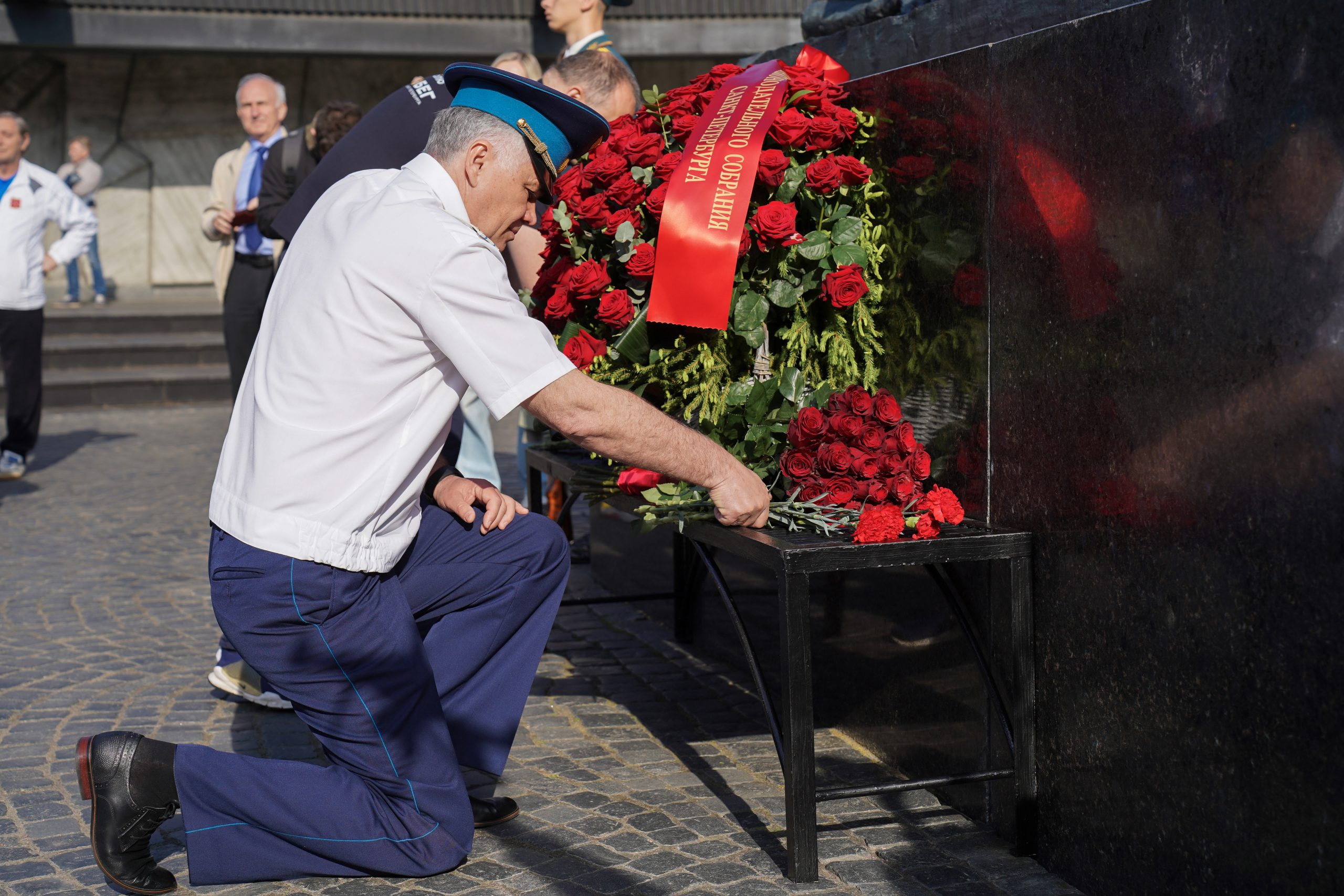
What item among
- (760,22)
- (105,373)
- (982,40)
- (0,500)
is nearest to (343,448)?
(982,40)

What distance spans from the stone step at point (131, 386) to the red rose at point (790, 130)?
1130cm

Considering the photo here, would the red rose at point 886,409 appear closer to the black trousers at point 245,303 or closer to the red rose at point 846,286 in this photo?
the red rose at point 846,286

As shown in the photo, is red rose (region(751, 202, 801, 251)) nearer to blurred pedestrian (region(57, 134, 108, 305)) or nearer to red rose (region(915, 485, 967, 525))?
red rose (region(915, 485, 967, 525))

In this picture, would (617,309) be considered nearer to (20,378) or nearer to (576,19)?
(576,19)

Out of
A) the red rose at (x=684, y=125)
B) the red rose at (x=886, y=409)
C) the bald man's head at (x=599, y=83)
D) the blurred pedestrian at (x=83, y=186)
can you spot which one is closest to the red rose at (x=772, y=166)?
the red rose at (x=684, y=125)

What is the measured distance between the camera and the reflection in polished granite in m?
2.36

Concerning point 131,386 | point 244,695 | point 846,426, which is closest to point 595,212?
point 846,426

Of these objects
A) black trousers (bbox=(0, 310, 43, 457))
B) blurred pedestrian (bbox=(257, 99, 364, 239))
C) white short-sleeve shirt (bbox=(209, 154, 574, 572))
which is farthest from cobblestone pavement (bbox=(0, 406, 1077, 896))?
black trousers (bbox=(0, 310, 43, 457))

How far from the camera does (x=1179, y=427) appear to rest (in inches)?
104

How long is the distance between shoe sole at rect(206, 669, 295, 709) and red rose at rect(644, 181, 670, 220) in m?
1.97

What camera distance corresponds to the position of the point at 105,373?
45.5ft

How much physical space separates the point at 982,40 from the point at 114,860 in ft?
9.05

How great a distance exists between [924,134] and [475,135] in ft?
3.47

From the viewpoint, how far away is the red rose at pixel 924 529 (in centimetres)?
310
